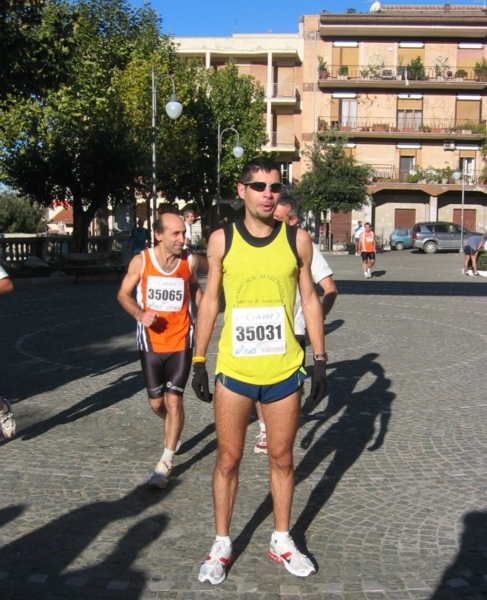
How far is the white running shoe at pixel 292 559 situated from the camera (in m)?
3.93

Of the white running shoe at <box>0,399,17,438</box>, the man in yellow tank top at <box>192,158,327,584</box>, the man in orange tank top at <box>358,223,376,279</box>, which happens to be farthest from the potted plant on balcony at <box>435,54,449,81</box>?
the man in yellow tank top at <box>192,158,327,584</box>

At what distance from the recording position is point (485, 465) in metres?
5.86

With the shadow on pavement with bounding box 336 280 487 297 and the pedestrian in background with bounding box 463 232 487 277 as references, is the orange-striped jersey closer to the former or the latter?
the shadow on pavement with bounding box 336 280 487 297

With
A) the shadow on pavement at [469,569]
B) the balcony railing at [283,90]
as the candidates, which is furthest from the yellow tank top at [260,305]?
the balcony railing at [283,90]

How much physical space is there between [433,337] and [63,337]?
18.7 ft

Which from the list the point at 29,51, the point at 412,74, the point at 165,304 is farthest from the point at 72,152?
the point at 412,74

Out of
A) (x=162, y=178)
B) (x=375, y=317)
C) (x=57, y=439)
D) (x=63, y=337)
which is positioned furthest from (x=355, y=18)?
(x=57, y=439)

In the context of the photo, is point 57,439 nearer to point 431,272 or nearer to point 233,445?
point 233,445

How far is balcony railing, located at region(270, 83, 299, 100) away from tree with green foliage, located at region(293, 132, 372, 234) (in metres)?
11.3

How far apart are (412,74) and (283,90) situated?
9.37 m

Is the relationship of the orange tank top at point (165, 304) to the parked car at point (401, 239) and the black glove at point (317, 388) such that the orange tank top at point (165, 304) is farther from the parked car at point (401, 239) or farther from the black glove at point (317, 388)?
the parked car at point (401, 239)

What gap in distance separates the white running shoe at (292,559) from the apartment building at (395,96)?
52425 mm

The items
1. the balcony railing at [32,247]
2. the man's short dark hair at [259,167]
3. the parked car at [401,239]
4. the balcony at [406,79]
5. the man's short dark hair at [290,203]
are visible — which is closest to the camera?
the man's short dark hair at [259,167]

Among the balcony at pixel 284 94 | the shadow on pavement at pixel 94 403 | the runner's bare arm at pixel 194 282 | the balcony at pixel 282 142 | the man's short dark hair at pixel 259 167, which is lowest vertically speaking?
the shadow on pavement at pixel 94 403
